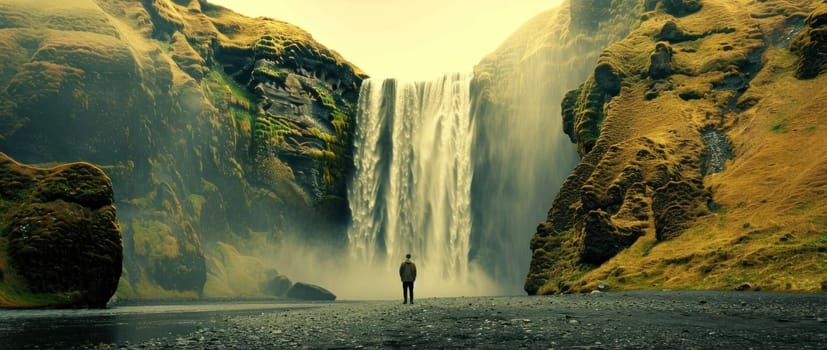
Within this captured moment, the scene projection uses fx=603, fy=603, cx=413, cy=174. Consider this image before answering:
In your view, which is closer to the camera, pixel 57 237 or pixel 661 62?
pixel 57 237

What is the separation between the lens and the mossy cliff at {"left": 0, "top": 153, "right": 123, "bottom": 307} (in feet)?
98.8

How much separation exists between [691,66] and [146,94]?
2515 inches

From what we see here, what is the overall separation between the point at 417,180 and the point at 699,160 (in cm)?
4362

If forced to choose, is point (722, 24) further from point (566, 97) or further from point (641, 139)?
point (641, 139)

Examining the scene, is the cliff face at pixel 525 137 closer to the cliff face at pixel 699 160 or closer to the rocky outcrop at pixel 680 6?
the rocky outcrop at pixel 680 6

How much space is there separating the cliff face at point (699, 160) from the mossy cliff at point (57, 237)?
28348 millimetres

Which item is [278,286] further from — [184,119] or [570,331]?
[570,331]

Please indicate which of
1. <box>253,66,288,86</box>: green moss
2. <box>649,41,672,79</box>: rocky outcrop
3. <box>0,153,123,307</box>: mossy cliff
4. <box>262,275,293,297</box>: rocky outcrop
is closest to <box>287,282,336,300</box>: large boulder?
<box>262,275,293,297</box>: rocky outcrop

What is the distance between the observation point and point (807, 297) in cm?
2108

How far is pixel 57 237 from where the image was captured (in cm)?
3144


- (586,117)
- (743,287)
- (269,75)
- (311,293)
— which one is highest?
(269,75)

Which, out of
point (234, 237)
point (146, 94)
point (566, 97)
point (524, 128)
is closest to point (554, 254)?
point (566, 97)

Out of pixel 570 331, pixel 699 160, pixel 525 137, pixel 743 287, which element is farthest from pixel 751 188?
pixel 525 137

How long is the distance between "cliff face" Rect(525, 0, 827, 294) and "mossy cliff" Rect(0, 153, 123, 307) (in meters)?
28.3
